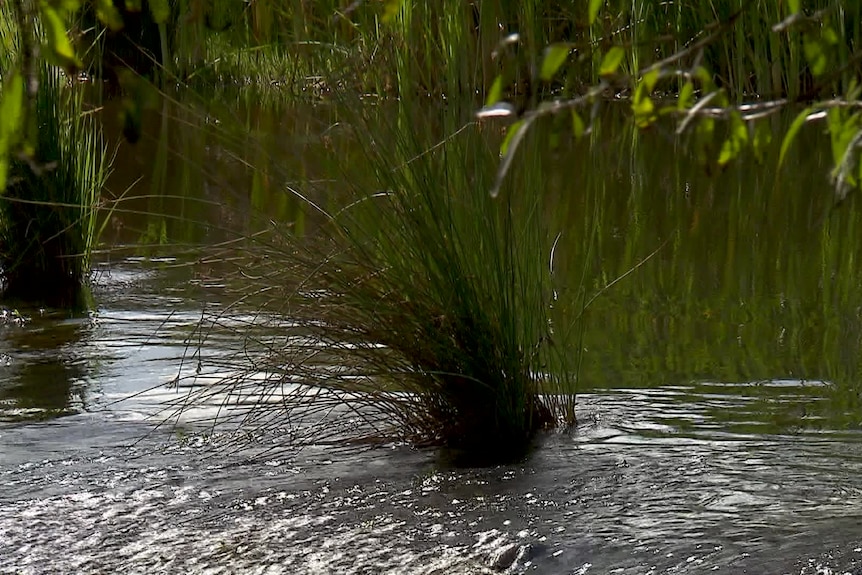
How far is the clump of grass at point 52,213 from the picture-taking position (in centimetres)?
467

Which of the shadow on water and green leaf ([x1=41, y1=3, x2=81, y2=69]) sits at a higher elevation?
green leaf ([x1=41, y1=3, x2=81, y2=69])

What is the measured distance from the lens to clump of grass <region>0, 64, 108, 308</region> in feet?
15.3

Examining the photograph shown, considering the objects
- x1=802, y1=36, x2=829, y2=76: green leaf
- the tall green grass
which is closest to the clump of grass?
the tall green grass

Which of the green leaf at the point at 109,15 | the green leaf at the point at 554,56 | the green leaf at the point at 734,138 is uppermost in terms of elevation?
the green leaf at the point at 109,15

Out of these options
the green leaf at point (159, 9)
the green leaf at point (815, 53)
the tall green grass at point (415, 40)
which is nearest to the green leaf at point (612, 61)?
the tall green grass at point (415, 40)

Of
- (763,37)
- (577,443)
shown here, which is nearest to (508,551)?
(577,443)

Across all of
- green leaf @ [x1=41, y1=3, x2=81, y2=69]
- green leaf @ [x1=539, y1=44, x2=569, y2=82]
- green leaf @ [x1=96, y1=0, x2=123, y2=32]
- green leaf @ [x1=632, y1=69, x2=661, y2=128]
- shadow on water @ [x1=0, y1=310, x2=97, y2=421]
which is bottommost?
shadow on water @ [x1=0, y1=310, x2=97, y2=421]

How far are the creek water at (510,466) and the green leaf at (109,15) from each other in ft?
4.33

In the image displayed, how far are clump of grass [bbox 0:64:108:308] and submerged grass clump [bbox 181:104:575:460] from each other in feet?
5.94

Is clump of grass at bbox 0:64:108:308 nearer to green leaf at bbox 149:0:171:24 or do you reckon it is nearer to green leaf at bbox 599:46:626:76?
green leaf at bbox 149:0:171:24

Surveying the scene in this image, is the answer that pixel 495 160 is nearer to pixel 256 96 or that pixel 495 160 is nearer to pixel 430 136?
pixel 430 136

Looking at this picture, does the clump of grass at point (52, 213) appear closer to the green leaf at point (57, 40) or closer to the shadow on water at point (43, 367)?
the shadow on water at point (43, 367)

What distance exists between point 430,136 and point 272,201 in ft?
12.2

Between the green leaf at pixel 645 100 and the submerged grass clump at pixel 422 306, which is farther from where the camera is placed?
the submerged grass clump at pixel 422 306
